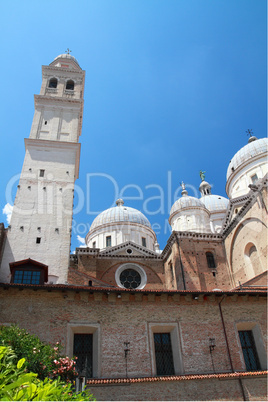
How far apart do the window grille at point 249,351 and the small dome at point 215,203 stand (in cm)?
2872

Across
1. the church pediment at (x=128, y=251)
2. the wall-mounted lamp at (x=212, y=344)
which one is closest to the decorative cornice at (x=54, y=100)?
the church pediment at (x=128, y=251)

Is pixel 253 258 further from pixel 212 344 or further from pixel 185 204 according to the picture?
pixel 212 344

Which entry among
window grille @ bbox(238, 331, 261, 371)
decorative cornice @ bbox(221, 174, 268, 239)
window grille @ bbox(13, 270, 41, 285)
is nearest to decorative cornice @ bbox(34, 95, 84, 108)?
decorative cornice @ bbox(221, 174, 268, 239)

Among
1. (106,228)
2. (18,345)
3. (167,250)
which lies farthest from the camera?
(106,228)

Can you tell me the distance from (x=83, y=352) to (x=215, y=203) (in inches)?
1323

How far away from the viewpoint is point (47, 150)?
2595 cm

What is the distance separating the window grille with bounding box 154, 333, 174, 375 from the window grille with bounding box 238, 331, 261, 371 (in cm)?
337

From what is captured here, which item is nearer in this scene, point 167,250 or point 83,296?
point 83,296

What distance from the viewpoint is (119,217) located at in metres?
40.5

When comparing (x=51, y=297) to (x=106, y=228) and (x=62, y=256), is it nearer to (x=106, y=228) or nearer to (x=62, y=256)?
(x=62, y=256)

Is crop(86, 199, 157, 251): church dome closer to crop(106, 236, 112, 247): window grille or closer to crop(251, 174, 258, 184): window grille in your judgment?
crop(106, 236, 112, 247): window grille

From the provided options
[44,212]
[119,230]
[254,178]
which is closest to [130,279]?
[119,230]

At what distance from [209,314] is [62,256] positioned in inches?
429

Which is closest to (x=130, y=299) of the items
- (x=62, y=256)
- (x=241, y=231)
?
(x=62, y=256)
